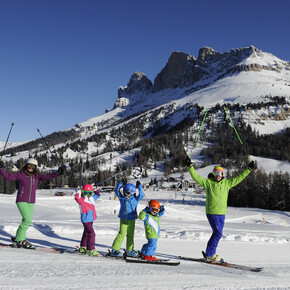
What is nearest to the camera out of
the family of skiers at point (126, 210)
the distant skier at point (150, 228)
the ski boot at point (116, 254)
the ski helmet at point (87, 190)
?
the distant skier at point (150, 228)

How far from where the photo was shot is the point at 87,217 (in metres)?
6.36

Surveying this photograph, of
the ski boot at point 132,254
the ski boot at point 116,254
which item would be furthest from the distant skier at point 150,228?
the ski boot at point 116,254

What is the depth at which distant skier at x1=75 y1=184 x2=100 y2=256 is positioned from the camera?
20.5 feet

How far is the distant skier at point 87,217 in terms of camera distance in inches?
246

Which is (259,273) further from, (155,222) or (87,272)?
(87,272)

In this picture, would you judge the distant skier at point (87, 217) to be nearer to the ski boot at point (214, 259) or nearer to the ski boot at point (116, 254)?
the ski boot at point (116, 254)

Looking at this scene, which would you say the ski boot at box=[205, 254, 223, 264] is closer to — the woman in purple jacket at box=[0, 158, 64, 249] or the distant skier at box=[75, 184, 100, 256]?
the distant skier at box=[75, 184, 100, 256]

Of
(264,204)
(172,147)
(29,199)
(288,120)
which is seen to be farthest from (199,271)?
(288,120)

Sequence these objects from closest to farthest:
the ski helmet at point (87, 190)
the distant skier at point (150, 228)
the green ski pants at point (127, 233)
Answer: the distant skier at point (150, 228) → the green ski pants at point (127, 233) → the ski helmet at point (87, 190)

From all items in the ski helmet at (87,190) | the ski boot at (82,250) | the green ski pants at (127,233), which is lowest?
Answer: the ski boot at (82,250)

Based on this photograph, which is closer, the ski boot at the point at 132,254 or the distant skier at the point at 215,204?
the ski boot at the point at 132,254

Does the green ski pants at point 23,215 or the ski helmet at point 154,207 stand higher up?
the ski helmet at point 154,207

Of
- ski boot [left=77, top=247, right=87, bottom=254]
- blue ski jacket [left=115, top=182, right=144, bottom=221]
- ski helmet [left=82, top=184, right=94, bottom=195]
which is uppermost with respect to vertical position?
ski helmet [left=82, top=184, right=94, bottom=195]

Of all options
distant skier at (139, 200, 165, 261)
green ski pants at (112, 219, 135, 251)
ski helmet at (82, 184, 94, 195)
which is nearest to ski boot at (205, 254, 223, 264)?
distant skier at (139, 200, 165, 261)
